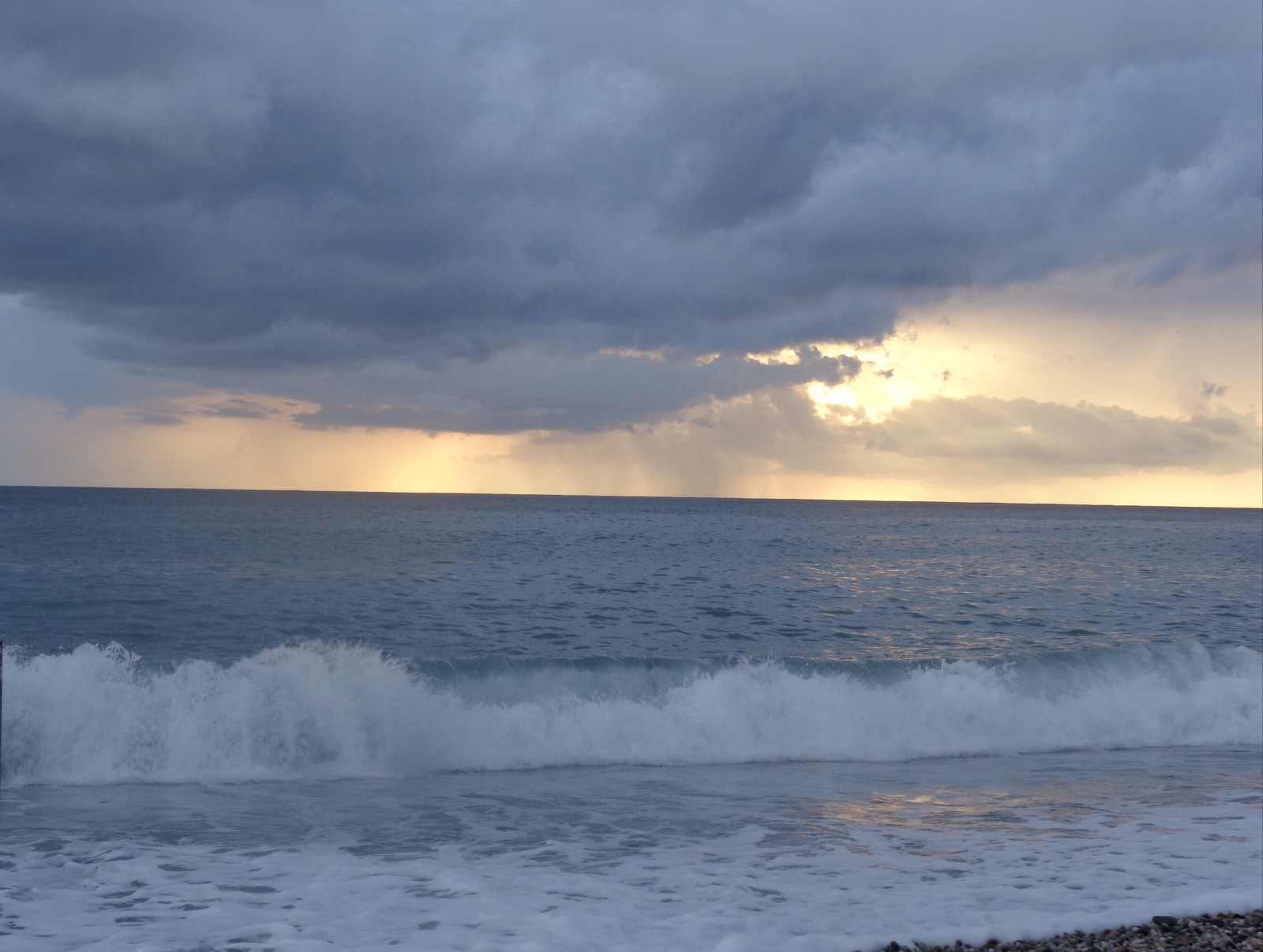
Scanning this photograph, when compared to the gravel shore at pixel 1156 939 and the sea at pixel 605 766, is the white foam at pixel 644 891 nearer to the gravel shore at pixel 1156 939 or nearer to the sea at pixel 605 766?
the sea at pixel 605 766

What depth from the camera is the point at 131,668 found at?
57.0ft

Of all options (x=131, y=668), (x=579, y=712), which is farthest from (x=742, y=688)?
(x=131, y=668)

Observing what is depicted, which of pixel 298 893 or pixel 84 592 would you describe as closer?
pixel 298 893

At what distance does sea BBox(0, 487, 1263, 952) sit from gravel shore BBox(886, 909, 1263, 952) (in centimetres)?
25

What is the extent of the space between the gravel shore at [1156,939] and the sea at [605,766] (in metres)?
0.25

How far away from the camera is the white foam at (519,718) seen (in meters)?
14.9

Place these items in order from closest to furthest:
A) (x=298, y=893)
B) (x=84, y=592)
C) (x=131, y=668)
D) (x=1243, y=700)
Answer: (x=298, y=893) → (x=131, y=668) → (x=1243, y=700) → (x=84, y=592)

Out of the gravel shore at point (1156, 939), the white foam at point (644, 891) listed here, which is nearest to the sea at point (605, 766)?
the white foam at point (644, 891)

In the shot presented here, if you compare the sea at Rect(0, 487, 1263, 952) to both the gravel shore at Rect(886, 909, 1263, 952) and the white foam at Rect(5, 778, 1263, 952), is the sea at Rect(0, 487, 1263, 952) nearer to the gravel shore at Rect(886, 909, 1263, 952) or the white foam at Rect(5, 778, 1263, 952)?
the white foam at Rect(5, 778, 1263, 952)

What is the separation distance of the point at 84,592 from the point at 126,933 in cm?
2709

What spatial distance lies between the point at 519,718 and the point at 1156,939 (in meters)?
11.8

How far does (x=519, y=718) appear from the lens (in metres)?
17.2

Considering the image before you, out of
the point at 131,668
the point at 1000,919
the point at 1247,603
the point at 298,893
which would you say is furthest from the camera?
the point at 1247,603

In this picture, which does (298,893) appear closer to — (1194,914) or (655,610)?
(1194,914)
